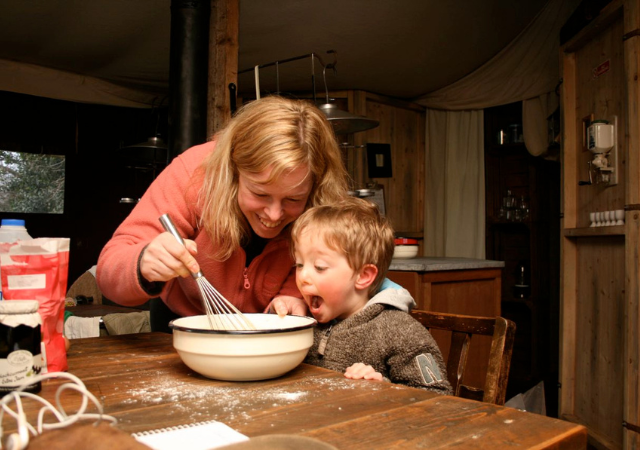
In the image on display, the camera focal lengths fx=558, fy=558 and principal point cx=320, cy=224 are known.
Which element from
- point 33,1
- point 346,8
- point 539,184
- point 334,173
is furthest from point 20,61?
point 539,184

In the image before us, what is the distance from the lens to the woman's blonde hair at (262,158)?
1.23 meters

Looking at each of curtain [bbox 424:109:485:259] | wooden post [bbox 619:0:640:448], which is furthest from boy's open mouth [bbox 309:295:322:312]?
curtain [bbox 424:109:485:259]

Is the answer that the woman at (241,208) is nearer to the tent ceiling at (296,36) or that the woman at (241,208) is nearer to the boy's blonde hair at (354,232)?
the boy's blonde hair at (354,232)

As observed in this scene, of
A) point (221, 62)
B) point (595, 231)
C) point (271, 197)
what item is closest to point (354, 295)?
point (271, 197)

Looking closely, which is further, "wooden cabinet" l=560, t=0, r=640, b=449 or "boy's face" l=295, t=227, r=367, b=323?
"wooden cabinet" l=560, t=0, r=640, b=449

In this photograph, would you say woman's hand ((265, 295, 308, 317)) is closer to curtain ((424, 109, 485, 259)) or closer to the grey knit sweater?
the grey knit sweater

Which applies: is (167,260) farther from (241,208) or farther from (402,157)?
(402,157)

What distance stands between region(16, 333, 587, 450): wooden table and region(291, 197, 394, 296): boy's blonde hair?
0.30 metres

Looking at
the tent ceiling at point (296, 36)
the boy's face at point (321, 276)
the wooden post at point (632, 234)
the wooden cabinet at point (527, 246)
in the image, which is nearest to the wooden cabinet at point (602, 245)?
the wooden post at point (632, 234)

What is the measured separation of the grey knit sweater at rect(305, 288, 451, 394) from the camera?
3.55 ft

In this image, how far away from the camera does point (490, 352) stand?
A: 108 cm

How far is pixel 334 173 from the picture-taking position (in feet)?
4.60

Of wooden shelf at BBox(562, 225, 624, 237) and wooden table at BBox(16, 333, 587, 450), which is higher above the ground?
wooden shelf at BBox(562, 225, 624, 237)

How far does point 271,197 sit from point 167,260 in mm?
310
